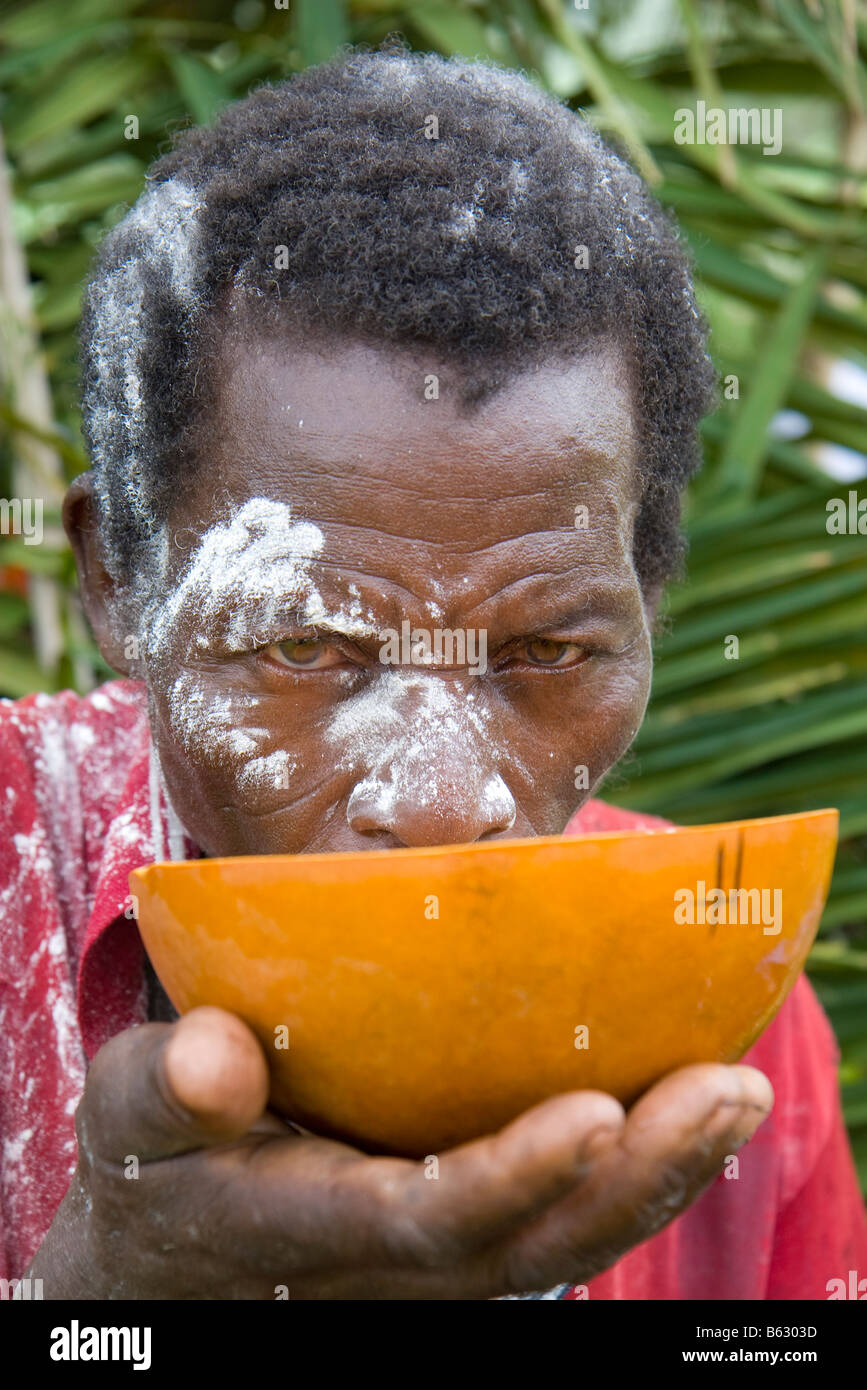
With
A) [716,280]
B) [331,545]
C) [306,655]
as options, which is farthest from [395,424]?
[716,280]

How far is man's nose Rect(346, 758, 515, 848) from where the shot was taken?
128cm

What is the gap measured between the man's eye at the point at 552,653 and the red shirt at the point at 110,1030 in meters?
0.56

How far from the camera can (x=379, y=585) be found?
144 centimetres

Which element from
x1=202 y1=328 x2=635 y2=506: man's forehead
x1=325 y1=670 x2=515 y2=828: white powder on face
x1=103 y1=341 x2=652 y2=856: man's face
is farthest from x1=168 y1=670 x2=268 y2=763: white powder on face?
x1=202 y1=328 x2=635 y2=506: man's forehead

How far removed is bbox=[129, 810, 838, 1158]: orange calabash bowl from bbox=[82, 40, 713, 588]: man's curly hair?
59 centimetres

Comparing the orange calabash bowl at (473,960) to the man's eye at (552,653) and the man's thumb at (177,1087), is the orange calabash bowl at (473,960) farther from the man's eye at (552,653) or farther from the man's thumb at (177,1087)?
the man's eye at (552,653)

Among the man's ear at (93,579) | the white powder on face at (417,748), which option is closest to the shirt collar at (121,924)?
the man's ear at (93,579)

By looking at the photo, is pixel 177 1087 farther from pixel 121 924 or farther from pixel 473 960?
pixel 121 924

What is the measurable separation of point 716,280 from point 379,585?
1.86 m

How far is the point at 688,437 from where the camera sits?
6.01 ft

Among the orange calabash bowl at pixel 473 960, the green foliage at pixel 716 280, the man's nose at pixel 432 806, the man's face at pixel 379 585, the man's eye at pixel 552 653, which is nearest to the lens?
the orange calabash bowl at pixel 473 960

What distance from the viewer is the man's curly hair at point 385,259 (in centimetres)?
146

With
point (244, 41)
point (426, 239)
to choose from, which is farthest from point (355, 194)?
point (244, 41)

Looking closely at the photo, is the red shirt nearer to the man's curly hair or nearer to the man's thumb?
the man's curly hair
